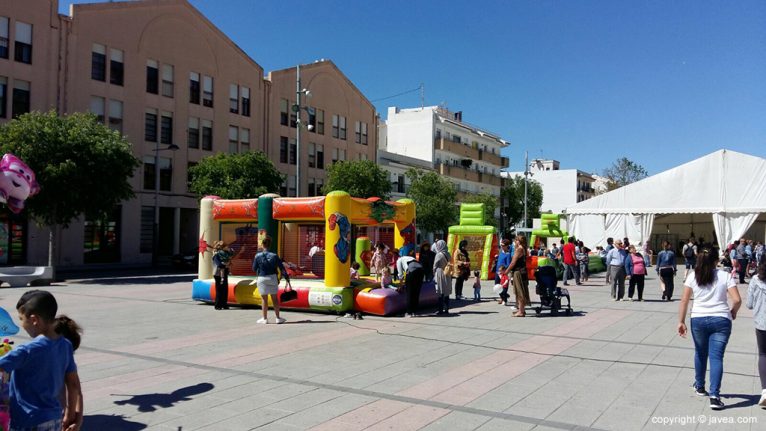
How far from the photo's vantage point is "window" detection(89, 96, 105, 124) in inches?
1226

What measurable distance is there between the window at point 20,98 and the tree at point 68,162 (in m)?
6.31

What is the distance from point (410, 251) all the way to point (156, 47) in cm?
2597

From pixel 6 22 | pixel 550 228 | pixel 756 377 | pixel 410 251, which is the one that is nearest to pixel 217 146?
pixel 6 22

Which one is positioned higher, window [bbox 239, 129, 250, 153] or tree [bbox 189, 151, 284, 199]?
window [bbox 239, 129, 250, 153]

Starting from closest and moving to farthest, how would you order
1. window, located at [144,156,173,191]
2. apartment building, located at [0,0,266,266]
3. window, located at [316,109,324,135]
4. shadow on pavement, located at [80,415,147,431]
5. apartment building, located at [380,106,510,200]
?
shadow on pavement, located at [80,415,147,431] → apartment building, located at [0,0,266,266] → window, located at [144,156,173,191] → window, located at [316,109,324,135] → apartment building, located at [380,106,510,200]

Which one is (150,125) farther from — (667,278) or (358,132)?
(667,278)

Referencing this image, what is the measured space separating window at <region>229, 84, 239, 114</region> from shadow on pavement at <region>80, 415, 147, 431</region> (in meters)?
35.3

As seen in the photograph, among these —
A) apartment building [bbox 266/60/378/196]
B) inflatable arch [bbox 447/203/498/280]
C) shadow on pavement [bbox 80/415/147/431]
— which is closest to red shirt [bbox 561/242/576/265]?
inflatable arch [bbox 447/203/498/280]

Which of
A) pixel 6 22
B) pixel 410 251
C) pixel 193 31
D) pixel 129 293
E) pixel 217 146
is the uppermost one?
pixel 193 31

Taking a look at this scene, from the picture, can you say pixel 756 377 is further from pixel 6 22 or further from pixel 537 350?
pixel 6 22

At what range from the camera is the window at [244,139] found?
39.8 meters

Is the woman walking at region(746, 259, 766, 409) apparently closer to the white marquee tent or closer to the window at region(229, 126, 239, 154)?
the white marquee tent

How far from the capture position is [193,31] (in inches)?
1441

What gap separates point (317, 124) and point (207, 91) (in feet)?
33.2
